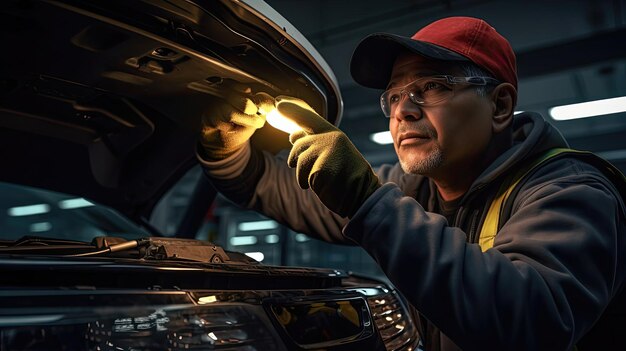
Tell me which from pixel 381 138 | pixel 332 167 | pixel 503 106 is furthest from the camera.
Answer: pixel 381 138

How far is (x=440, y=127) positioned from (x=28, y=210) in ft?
4.62

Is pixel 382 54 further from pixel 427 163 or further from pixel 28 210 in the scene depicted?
pixel 28 210

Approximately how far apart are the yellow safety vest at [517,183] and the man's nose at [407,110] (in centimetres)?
34

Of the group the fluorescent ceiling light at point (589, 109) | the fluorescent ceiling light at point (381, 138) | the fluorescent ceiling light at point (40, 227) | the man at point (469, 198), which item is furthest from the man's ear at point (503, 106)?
the fluorescent ceiling light at point (381, 138)

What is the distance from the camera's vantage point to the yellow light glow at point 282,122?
1.33m

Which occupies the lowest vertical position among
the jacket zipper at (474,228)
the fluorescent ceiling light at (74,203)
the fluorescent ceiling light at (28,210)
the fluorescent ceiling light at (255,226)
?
the jacket zipper at (474,228)

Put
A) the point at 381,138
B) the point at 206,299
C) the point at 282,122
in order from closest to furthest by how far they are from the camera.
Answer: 1. the point at 206,299
2. the point at 282,122
3. the point at 381,138

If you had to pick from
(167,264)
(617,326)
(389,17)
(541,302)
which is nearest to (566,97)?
(389,17)

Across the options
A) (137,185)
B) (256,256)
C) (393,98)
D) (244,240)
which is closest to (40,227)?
(137,185)

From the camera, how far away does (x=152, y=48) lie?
1292 mm

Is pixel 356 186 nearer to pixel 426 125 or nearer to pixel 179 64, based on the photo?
pixel 426 125

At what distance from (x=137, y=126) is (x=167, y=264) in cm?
105

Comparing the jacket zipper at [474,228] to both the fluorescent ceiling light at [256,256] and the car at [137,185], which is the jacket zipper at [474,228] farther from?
the fluorescent ceiling light at [256,256]

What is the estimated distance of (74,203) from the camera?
1.95 m
